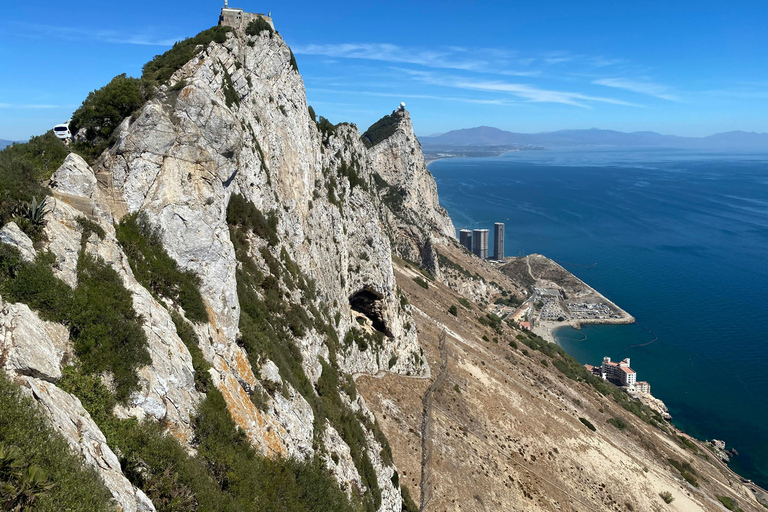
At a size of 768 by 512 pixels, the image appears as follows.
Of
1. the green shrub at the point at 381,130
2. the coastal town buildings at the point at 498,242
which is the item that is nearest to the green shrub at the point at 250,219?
the green shrub at the point at 381,130

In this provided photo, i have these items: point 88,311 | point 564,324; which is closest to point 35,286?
point 88,311

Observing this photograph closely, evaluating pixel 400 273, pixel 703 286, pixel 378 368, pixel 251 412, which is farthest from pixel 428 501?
pixel 703 286

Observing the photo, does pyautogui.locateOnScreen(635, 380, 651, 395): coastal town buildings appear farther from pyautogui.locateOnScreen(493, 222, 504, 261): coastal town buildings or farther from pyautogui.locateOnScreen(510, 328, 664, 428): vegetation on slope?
pyautogui.locateOnScreen(493, 222, 504, 261): coastal town buildings

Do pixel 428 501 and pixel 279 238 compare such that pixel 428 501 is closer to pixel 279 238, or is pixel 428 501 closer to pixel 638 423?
pixel 279 238

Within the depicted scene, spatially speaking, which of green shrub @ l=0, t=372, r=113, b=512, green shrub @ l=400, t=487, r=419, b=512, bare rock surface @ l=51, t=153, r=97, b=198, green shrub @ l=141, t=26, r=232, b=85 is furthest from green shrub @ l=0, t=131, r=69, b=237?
green shrub @ l=400, t=487, r=419, b=512

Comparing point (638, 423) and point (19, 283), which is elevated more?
point (19, 283)

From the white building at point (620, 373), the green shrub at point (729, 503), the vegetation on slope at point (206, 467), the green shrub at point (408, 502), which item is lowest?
the white building at point (620, 373)

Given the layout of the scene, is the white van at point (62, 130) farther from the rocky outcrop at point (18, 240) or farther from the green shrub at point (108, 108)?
the rocky outcrop at point (18, 240)
